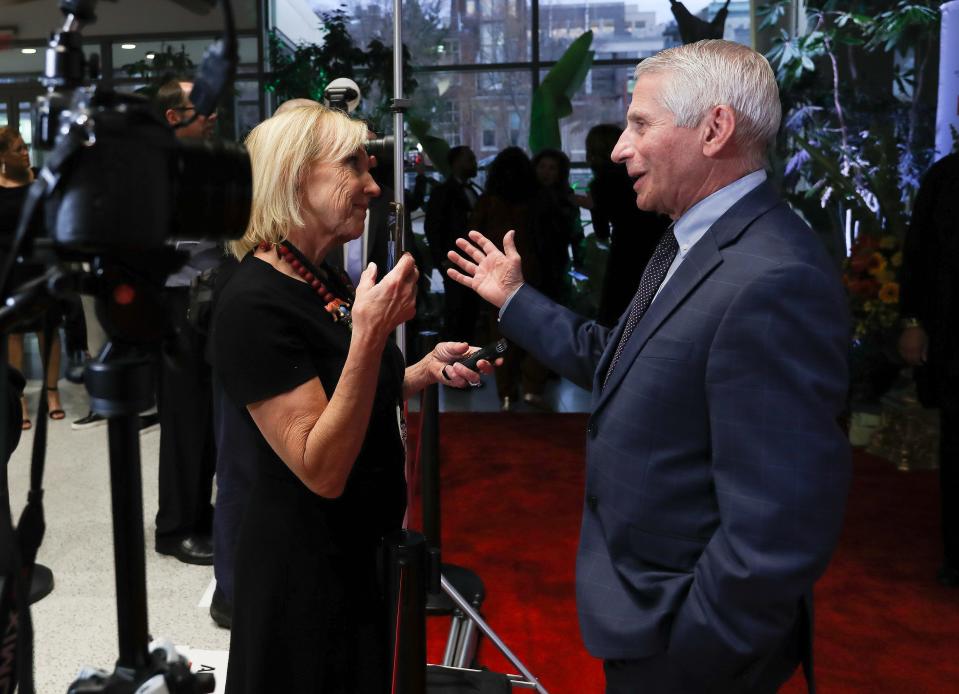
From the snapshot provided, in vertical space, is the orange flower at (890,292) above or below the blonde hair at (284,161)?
below

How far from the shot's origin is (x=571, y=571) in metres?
3.47

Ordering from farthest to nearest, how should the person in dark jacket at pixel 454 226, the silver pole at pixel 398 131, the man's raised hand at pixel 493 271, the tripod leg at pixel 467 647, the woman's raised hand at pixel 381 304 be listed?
the person in dark jacket at pixel 454 226 < the tripod leg at pixel 467 647 < the silver pole at pixel 398 131 < the man's raised hand at pixel 493 271 < the woman's raised hand at pixel 381 304

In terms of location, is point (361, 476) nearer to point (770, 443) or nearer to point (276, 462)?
point (276, 462)

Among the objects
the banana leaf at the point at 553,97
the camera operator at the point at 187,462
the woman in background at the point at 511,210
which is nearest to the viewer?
the camera operator at the point at 187,462

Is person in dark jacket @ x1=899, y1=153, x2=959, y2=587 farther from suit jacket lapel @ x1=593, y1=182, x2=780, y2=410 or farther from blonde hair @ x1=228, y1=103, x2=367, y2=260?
blonde hair @ x1=228, y1=103, x2=367, y2=260

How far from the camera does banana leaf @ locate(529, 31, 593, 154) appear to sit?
7395 millimetres

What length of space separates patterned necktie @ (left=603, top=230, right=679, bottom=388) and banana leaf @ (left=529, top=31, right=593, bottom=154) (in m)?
5.98

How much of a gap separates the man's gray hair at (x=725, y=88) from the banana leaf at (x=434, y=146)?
5897mm

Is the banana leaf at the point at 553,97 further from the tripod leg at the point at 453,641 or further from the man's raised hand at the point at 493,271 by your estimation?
the man's raised hand at the point at 493,271

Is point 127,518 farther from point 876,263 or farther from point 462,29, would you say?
point 462,29

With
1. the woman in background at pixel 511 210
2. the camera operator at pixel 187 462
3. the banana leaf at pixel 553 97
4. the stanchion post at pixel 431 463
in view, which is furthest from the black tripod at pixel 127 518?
the banana leaf at pixel 553 97

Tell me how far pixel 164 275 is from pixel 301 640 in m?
0.96

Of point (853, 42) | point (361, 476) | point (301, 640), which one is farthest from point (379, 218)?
point (853, 42)

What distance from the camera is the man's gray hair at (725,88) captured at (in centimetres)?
138
